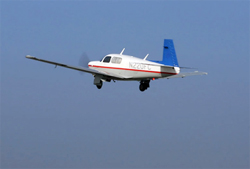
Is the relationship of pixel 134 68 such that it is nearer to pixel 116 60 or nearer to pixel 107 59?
pixel 116 60

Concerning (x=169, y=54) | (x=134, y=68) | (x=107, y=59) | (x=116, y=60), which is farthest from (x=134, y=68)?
(x=107, y=59)

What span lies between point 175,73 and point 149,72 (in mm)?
1700

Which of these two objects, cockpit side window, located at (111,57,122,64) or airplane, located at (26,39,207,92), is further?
cockpit side window, located at (111,57,122,64)

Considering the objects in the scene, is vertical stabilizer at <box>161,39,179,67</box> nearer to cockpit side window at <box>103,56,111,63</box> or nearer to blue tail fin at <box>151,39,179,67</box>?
blue tail fin at <box>151,39,179,67</box>

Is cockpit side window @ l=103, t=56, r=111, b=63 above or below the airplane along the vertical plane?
above

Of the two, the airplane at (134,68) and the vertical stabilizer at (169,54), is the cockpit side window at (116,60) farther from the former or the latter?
the vertical stabilizer at (169,54)

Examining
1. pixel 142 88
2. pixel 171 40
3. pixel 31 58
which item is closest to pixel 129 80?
pixel 142 88

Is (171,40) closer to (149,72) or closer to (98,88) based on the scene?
(149,72)

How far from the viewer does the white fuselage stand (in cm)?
3969

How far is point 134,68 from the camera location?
133 feet

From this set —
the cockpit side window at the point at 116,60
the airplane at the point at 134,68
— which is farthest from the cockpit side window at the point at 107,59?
the cockpit side window at the point at 116,60

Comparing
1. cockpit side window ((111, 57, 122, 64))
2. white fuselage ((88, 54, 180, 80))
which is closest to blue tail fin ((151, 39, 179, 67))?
white fuselage ((88, 54, 180, 80))

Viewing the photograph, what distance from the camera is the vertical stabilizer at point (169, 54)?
39606 millimetres

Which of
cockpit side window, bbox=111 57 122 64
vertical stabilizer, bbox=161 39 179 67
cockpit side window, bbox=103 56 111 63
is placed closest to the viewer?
vertical stabilizer, bbox=161 39 179 67
